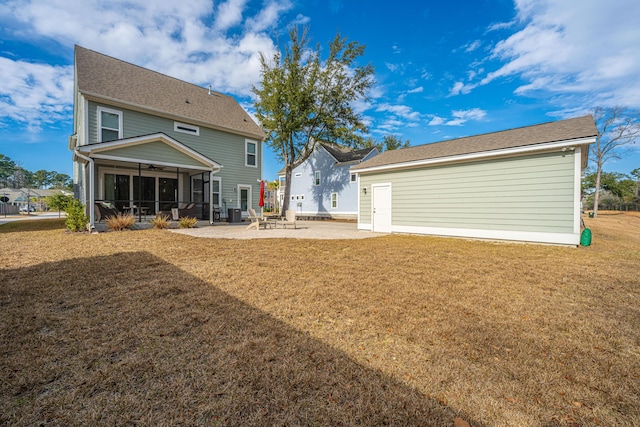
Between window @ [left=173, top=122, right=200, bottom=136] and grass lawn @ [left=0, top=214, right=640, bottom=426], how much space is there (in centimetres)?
1062

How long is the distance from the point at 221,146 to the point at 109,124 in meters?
5.38

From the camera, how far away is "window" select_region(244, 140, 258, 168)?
17000 mm

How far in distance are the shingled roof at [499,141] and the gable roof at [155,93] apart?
9.41m

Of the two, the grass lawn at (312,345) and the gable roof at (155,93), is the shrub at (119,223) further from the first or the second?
the gable roof at (155,93)

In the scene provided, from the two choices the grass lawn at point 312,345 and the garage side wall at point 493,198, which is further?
the garage side wall at point 493,198

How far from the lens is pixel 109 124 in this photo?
1186 cm

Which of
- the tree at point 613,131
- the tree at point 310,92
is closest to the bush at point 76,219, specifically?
the tree at point 310,92

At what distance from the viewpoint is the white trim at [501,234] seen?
7.88 metres

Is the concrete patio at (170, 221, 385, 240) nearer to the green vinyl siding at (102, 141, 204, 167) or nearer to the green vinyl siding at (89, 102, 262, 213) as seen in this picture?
the green vinyl siding at (102, 141, 204, 167)

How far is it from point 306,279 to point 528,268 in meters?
4.81

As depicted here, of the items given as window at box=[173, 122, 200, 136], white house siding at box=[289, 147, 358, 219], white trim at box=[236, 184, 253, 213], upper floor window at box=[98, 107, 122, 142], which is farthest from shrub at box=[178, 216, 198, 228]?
white house siding at box=[289, 147, 358, 219]

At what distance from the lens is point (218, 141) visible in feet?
51.4

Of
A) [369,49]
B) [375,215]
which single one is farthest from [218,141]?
[369,49]

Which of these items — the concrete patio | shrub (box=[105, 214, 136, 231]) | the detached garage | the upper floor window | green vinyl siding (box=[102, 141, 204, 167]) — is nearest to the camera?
the detached garage
